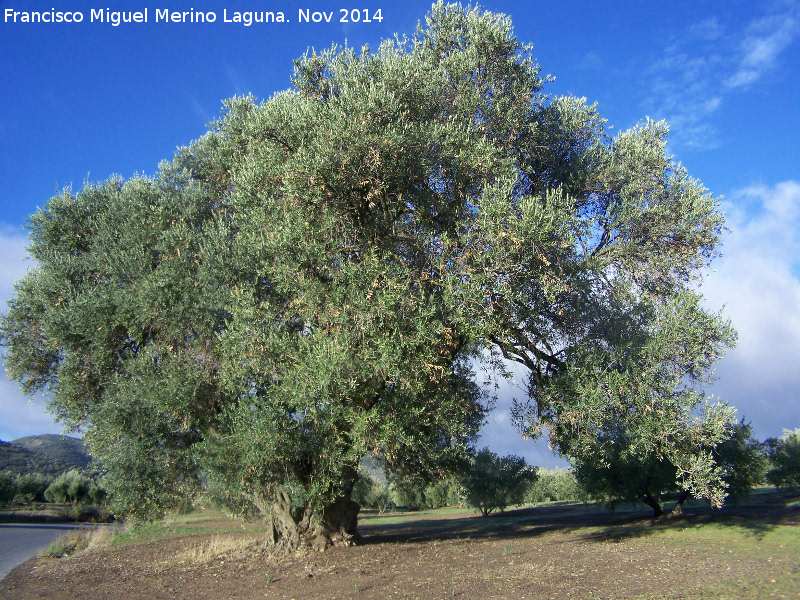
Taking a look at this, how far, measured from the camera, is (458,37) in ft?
51.9

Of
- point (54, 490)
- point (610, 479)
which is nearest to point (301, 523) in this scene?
point (610, 479)

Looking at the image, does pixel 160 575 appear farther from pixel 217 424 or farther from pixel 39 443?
pixel 39 443

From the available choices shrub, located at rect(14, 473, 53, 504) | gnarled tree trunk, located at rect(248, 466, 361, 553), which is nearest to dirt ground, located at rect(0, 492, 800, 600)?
gnarled tree trunk, located at rect(248, 466, 361, 553)

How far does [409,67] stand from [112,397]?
12350 mm

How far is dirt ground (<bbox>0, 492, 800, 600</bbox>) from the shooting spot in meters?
10.5

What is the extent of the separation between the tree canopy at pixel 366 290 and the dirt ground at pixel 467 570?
76.1 inches

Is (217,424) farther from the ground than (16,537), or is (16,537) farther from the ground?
(217,424)

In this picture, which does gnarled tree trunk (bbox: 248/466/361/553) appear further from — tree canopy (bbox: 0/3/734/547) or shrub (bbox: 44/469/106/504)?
shrub (bbox: 44/469/106/504)

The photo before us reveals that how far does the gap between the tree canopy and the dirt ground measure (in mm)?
1934

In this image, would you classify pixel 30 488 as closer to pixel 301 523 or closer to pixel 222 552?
pixel 222 552

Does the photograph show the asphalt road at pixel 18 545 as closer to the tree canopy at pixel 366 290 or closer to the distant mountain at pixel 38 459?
the tree canopy at pixel 366 290

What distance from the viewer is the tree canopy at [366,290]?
1221 cm

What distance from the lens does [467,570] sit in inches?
491

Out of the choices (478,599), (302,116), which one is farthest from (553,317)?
(302,116)
